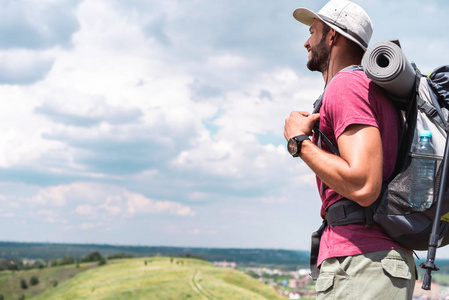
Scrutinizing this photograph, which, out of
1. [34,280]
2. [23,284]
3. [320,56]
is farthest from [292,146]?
[23,284]

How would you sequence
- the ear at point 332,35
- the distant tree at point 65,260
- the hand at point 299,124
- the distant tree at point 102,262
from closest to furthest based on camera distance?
1. the hand at point 299,124
2. the ear at point 332,35
3. the distant tree at point 102,262
4. the distant tree at point 65,260

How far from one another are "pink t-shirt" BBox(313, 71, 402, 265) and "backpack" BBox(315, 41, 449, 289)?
0.22 feet

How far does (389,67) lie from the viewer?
3109 mm

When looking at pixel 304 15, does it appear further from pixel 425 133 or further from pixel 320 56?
pixel 425 133

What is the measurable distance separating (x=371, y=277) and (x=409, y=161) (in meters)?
0.79

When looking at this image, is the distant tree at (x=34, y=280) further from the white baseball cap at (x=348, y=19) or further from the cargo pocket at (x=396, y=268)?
the cargo pocket at (x=396, y=268)

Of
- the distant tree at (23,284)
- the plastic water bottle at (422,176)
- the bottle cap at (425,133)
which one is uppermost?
the bottle cap at (425,133)

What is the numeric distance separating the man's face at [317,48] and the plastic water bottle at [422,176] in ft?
3.54

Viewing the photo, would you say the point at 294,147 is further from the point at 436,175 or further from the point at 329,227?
the point at 436,175

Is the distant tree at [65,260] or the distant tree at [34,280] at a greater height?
the distant tree at [65,260]

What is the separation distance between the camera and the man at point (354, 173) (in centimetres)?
308

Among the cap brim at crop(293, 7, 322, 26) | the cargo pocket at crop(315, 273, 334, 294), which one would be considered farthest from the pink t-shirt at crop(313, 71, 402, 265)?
the cap brim at crop(293, 7, 322, 26)

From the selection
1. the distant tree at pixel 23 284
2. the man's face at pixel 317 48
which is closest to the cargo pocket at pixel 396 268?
the man's face at pixel 317 48

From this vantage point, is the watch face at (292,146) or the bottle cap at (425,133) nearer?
the bottle cap at (425,133)
